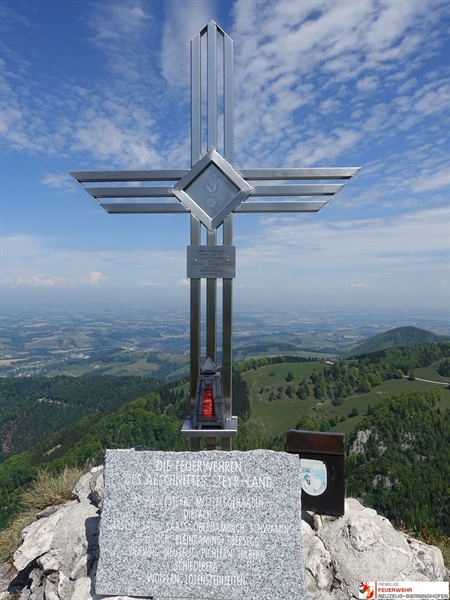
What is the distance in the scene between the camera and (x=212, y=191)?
19.3ft

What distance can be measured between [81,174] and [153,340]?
152 metres

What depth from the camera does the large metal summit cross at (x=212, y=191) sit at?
5.79 m

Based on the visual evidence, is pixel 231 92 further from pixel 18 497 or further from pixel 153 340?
pixel 153 340

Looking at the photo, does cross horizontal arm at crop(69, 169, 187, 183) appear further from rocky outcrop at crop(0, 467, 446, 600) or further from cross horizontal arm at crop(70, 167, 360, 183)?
rocky outcrop at crop(0, 467, 446, 600)

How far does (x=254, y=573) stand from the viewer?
161 inches

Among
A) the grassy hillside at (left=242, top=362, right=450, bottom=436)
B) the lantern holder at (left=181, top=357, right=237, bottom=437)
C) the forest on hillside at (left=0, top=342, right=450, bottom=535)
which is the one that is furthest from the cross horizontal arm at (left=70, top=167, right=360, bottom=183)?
the grassy hillside at (left=242, top=362, right=450, bottom=436)

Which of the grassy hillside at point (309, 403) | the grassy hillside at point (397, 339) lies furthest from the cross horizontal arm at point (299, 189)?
the grassy hillside at point (397, 339)

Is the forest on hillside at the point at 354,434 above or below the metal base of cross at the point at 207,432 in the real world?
below

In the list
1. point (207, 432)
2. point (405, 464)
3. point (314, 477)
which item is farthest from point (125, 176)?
point (405, 464)

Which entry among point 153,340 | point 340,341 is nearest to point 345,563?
point 340,341

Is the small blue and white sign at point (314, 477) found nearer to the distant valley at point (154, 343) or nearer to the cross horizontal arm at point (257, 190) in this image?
the cross horizontal arm at point (257, 190)

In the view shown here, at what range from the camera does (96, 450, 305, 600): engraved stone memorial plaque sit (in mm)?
4074

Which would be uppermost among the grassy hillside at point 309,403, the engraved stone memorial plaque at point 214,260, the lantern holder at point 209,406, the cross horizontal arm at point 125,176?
the cross horizontal arm at point 125,176

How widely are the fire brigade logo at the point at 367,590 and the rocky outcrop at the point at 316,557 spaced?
0.05m
